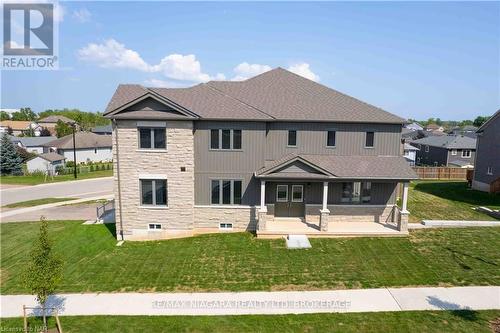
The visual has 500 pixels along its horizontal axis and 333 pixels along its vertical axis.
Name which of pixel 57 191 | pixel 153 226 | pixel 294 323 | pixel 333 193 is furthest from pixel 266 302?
pixel 57 191

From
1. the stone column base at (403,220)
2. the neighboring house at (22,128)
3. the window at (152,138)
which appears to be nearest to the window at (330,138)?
the stone column base at (403,220)

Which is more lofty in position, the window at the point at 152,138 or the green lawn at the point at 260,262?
the window at the point at 152,138

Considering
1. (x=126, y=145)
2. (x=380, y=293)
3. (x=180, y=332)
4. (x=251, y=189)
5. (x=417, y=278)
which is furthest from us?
(x=251, y=189)

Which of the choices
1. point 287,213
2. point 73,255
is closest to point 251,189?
point 287,213

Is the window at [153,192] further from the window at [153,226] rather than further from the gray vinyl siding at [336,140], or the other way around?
the gray vinyl siding at [336,140]

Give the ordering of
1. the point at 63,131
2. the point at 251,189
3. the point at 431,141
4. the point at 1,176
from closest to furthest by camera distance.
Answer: the point at 251,189, the point at 1,176, the point at 431,141, the point at 63,131

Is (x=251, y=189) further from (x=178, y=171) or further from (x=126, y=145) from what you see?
(x=126, y=145)
